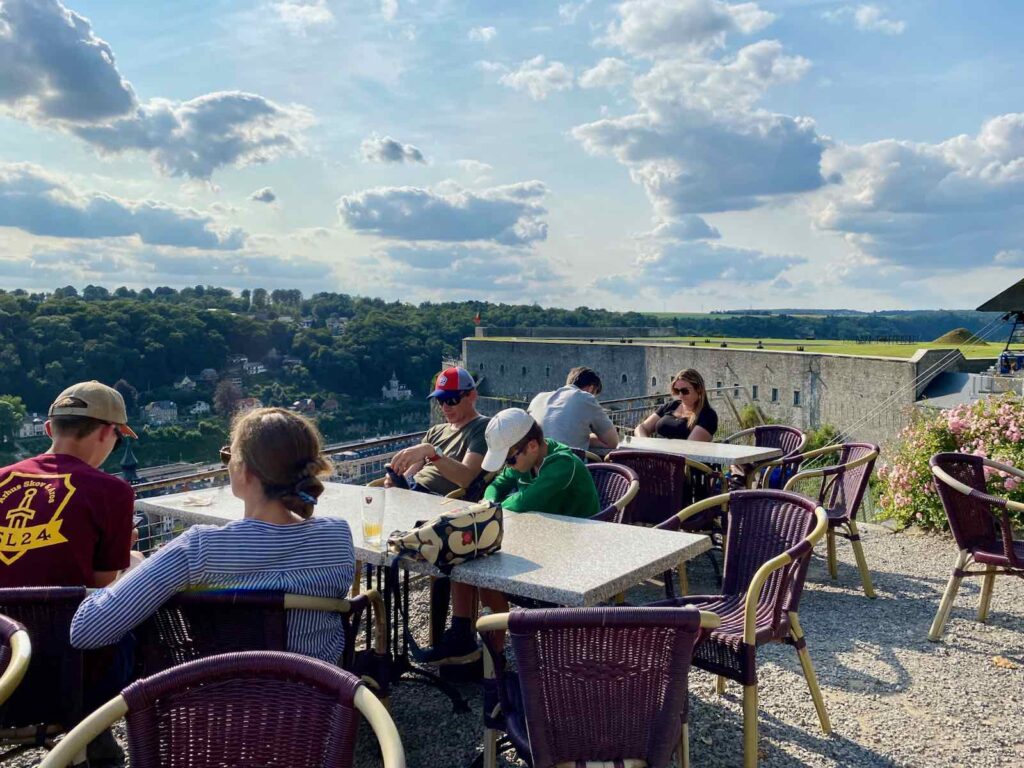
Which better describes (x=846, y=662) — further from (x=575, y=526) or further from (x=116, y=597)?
(x=116, y=597)

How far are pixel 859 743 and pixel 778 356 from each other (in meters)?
27.5

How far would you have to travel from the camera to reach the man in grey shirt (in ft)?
15.3

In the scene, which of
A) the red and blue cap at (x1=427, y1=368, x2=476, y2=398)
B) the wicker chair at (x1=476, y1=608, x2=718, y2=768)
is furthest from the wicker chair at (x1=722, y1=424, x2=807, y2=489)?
the wicker chair at (x1=476, y1=608, x2=718, y2=768)

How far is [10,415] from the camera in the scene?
3009cm

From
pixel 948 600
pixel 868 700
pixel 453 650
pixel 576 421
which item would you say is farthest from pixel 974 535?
pixel 453 650

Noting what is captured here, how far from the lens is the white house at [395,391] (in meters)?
56.5

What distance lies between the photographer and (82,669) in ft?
6.25

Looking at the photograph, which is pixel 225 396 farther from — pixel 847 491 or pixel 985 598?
pixel 985 598

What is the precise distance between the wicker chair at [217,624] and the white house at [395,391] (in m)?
54.7

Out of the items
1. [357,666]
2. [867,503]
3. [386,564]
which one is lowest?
[867,503]

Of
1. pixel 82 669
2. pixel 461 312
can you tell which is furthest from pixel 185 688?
pixel 461 312

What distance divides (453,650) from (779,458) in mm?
2673

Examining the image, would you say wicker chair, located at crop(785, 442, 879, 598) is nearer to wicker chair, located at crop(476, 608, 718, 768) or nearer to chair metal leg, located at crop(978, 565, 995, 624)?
chair metal leg, located at crop(978, 565, 995, 624)

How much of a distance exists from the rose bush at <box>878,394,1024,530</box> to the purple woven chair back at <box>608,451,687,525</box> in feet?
7.17
